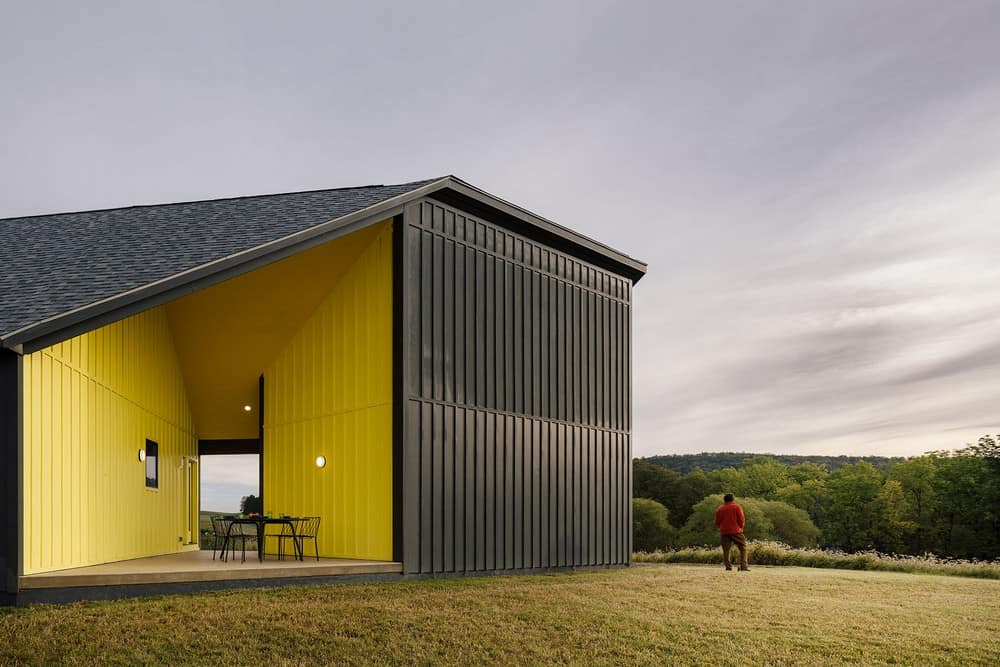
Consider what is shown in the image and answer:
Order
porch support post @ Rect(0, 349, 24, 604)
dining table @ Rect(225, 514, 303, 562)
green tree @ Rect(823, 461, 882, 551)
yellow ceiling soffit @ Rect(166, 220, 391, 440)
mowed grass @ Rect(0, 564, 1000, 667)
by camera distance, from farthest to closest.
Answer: green tree @ Rect(823, 461, 882, 551)
yellow ceiling soffit @ Rect(166, 220, 391, 440)
dining table @ Rect(225, 514, 303, 562)
porch support post @ Rect(0, 349, 24, 604)
mowed grass @ Rect(0, 564, 1000, 667)

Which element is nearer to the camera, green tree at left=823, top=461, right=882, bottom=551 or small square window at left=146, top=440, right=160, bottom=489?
small square window at left=146, top=440, right=160, bottom=489

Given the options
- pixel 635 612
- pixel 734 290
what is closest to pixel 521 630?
pixel 635 612

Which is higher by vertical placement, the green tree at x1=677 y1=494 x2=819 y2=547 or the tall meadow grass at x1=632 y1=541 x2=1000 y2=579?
the tall meadow grass at x1=632 y1=541 x2=1000 y2=579

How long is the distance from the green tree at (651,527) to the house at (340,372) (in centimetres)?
4027

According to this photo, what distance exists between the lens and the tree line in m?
48.9

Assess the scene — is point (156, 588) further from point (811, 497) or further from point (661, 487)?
point (811, 497)

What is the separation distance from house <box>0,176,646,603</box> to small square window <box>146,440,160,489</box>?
0.06m

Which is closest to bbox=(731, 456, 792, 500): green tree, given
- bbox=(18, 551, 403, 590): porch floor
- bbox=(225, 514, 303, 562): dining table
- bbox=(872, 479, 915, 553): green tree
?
bbox=(872, 479, 915, 553): green tree

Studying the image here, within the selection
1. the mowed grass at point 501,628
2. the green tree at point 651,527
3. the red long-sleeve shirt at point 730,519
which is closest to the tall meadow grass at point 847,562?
the red long-sleeve shirt at point 730,519

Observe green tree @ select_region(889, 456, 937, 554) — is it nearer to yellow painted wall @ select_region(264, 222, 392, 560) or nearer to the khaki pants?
the khaki pants

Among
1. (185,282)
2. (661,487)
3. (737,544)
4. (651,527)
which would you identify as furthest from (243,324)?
(661,487)

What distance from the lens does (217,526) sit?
12.7 metres

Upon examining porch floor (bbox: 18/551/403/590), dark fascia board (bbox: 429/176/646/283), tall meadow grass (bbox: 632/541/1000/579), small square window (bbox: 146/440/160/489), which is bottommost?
tall meadow grass (bbox: 632/541/1000/579)

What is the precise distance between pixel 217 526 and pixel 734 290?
1722 cm
